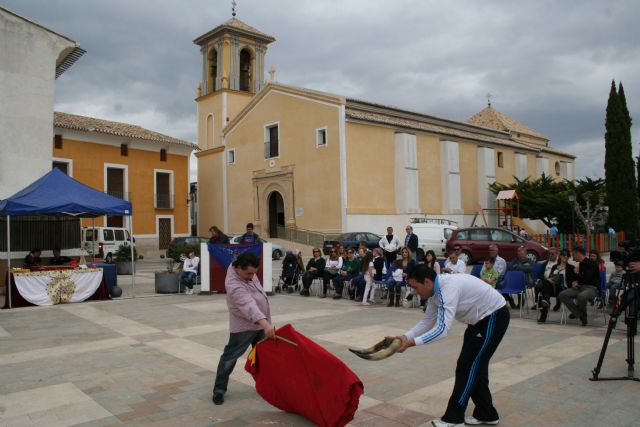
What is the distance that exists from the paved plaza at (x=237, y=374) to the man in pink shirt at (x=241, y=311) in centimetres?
30

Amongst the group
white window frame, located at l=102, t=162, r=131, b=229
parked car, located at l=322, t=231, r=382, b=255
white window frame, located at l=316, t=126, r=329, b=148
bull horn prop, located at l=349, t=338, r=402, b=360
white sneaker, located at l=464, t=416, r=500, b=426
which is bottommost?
white sneaker, located at l=464, t=416, r=500, b=426

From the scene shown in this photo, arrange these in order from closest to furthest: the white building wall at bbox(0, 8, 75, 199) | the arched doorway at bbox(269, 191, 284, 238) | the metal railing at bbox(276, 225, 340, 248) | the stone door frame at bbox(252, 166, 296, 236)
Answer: the white building wall at bbox(0, 8, 75, 199) → the metal railing at bbox(276, 225, 340, 248) → the stone door frame at bbox(252, 166, 296, 236) → the arched doorway at bbox(269, 191, 284, 238)

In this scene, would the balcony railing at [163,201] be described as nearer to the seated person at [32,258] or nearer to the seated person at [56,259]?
the seated person at [56,259]

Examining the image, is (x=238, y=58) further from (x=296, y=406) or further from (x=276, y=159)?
(x=296, y=406)

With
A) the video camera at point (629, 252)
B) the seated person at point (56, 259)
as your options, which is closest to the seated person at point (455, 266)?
the video camera at point (629, 252)

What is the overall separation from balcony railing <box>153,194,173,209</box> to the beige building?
4952mm

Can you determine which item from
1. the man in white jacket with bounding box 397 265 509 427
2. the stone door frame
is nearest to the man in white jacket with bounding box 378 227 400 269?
the man in white jacket with bounding box 397 265 509 427

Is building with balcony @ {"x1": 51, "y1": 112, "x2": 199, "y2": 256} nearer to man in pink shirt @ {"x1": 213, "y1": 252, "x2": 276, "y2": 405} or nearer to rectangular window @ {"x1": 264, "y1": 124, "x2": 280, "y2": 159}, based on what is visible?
rectangular window @ {"x1": 264, "y1": 124, "x2": 280, "y2": 159}

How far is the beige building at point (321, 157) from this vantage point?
104 ft

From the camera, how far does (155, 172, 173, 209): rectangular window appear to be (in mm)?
35812

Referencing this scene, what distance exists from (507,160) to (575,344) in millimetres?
36433

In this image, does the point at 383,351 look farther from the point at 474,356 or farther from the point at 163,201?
the point at 163,201

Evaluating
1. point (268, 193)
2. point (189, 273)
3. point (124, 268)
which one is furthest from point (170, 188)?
point (189, 273)

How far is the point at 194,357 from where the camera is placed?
715 centimetres
